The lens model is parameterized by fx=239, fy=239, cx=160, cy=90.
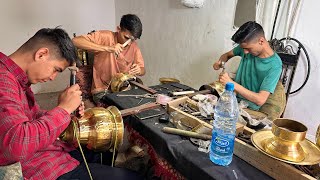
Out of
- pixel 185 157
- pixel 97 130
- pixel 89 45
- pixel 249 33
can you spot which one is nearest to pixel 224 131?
pixel 185 157

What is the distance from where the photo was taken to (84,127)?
1.21 meters

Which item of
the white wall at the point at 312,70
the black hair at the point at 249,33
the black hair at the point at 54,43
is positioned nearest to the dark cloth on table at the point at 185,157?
the black hair at the point at 54,43

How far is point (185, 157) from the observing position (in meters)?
1.08

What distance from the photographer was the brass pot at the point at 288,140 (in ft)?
3.04

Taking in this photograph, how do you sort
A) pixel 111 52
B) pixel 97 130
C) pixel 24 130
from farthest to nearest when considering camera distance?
pixel 111 52 → pixel 97 130 → pixel 24 130

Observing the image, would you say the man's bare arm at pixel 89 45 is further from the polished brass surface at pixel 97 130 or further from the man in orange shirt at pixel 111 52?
the polished brass surface at pixel 97 130

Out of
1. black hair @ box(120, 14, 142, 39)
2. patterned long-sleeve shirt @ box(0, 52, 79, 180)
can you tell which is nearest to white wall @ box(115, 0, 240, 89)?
black hair @ box(120, 14, 142, 39)

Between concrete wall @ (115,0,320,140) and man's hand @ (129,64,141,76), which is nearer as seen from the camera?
concrete wall @ (115,0,320,140)

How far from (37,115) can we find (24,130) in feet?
1.42

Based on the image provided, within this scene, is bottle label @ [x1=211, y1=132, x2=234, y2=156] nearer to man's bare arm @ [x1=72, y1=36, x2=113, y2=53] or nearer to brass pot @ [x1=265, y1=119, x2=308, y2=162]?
brass pot @ [x1=265, y1=119, x2=308, y2=162]

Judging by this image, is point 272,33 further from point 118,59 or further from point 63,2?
point 63,2

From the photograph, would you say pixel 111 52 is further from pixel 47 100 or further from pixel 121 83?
pixel 47 100

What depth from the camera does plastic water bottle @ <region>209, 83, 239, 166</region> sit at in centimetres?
100

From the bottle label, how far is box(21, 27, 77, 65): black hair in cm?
76
